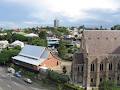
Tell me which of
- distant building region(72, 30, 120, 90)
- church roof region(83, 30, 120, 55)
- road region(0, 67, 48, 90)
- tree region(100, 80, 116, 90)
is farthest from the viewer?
church roof region(83, 30, 120, 55)

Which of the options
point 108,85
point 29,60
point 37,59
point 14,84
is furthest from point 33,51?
point 108,85

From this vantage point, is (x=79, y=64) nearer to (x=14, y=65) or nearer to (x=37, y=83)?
(x=37, y=83)

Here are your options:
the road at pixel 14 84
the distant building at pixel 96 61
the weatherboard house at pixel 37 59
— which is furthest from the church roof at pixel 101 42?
the weatherboard house at pixel 37 59

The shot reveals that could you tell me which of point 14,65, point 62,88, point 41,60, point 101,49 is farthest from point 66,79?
point 14,65

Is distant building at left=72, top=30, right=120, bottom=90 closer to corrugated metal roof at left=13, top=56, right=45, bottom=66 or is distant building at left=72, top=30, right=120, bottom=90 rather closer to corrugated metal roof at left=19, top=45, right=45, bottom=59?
corrugated metal roof at left=13, top=56, right=45, bottom=66

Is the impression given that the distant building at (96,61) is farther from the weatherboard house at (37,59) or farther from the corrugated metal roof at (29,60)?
the corrugated metal roof at (29,60)

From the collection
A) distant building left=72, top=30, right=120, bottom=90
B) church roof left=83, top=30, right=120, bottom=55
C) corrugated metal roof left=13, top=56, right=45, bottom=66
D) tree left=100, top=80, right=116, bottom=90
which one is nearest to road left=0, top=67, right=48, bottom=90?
corrugated metal roof left=13, top=56, right=45, bottom=66

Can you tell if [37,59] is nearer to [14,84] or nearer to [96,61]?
[14,84]

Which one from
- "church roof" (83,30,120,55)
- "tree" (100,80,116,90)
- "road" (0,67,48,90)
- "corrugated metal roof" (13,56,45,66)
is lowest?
"road" (0,67,48,90)
